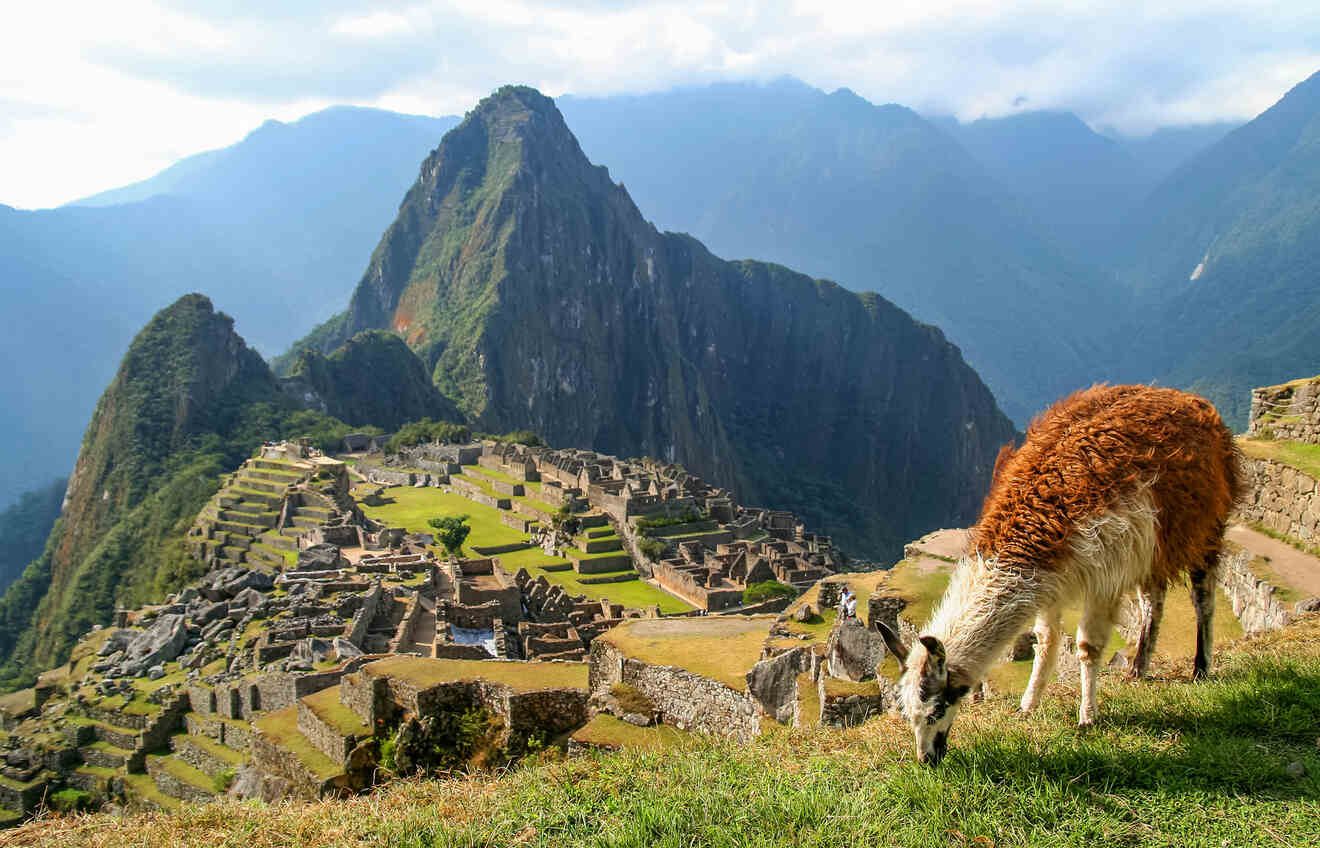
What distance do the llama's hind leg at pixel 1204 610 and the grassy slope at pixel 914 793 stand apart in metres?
0.16

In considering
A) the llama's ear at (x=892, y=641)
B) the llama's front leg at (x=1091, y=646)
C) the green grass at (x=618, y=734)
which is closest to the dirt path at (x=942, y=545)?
the green grass at (x=618, y=734)

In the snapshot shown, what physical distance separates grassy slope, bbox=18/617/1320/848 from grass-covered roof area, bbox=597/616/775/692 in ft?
10.5

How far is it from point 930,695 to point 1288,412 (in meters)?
11.5

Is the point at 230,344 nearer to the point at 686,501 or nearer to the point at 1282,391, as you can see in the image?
the point at 686,501

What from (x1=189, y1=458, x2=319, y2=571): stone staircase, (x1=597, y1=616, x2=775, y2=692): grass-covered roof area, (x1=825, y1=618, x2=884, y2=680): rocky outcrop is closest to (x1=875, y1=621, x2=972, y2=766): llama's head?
(x1=825, y1=618, x2=884, y2=680): rocky outcrop

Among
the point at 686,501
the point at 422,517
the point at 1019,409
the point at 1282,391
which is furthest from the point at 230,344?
the point at 1019,409

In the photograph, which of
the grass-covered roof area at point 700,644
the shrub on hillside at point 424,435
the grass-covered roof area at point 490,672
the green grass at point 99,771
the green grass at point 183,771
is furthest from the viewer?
the shrub on hillside at point 424,435

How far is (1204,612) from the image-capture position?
5715 millimetres

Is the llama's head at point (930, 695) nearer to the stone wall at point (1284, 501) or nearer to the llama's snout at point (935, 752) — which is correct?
the llama's snout at point (935, 752)

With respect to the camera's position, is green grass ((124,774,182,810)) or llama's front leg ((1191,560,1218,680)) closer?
llama's front leg ((1191,560,1218,680))

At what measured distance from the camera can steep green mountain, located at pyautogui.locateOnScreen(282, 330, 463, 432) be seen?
88.9 meters

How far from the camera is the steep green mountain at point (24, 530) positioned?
271ft

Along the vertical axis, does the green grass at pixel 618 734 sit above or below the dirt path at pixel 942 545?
below

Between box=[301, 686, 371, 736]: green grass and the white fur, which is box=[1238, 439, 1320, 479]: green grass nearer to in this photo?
the white fur
